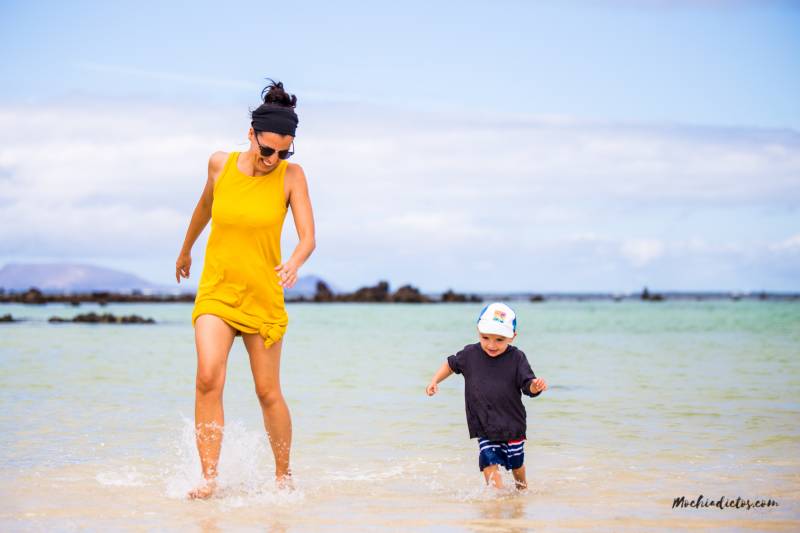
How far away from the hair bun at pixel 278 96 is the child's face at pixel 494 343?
5.64 ft

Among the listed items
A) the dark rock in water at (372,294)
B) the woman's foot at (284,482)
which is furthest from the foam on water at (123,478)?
the dark rock in water at (372,294)

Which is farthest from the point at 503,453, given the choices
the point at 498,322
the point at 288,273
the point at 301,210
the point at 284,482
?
the point at 301,210

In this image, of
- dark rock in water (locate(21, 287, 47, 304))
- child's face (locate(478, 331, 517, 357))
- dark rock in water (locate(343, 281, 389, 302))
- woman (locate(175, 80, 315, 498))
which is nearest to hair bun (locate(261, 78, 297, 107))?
woman (locate(175, 80, 315, 498))

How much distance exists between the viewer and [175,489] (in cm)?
605

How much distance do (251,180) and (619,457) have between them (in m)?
3.54

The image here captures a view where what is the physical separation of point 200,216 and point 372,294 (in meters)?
78.7

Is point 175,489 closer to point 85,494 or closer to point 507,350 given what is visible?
point 85,494

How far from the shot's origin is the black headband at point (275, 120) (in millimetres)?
5672

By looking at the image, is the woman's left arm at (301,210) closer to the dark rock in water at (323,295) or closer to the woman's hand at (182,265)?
the woman's hand at (182,265)

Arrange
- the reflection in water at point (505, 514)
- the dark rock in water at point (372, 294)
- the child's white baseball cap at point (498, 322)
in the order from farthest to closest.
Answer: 1. the dark rock in water at point (372, 294)
2. the child's white baseball cap at point (498, 322)
3. the reflection in water at point (505, 514)

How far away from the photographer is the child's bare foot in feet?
18.8

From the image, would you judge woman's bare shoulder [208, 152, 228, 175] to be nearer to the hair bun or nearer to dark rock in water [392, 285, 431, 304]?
the hair bun

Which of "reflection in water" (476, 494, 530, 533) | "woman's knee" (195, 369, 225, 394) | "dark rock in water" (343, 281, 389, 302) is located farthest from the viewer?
"dark rock in water" (343, 281, 389, 302)

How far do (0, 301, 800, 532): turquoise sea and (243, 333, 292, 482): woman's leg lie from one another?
0.77ft
